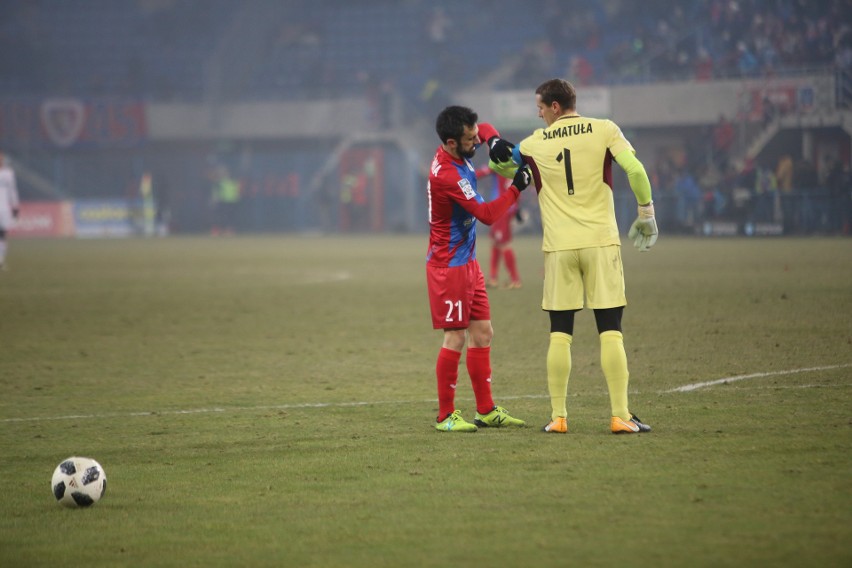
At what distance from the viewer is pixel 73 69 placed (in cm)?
5359

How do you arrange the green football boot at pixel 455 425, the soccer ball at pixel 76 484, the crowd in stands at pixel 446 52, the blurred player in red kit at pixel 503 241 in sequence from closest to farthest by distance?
the soccer ball at pixel 76 484
the green football boot at pixel 455 425
the blurred player in red kit at pixel 503 241
the crowd in stands at pixel 446 52

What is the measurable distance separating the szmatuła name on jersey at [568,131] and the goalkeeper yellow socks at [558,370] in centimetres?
120

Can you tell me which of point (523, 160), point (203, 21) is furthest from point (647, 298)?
point (203, 21)

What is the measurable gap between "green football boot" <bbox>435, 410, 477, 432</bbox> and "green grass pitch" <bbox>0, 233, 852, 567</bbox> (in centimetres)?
12

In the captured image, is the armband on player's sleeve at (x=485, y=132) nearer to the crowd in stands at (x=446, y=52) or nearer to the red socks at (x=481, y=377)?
the red socks at (x=481, y=377)

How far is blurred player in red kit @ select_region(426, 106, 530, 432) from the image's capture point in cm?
734

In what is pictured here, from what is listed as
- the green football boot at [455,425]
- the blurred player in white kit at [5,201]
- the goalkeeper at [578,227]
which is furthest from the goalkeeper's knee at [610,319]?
the blurred player in white kit at [5,201]

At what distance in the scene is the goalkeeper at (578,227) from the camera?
7184 millimetres

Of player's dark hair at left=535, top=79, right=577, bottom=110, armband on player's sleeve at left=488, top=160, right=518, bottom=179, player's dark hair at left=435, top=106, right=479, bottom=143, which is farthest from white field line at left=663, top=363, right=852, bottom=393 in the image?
player's dark hair at left=435, top=106, right=479, bottom=143

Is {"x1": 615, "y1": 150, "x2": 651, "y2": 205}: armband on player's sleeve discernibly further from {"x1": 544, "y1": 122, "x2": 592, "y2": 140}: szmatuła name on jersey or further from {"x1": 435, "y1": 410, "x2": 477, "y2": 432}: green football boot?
{"x1": 435, "y1": 410, "x2": 477, "y2": 432}: green football boot

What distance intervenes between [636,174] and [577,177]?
0.37m

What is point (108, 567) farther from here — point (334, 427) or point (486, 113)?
point (486, 113)

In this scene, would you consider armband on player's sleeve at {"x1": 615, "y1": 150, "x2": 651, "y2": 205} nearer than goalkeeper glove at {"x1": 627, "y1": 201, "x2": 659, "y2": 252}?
Yes

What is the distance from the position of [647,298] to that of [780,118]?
22683mm
